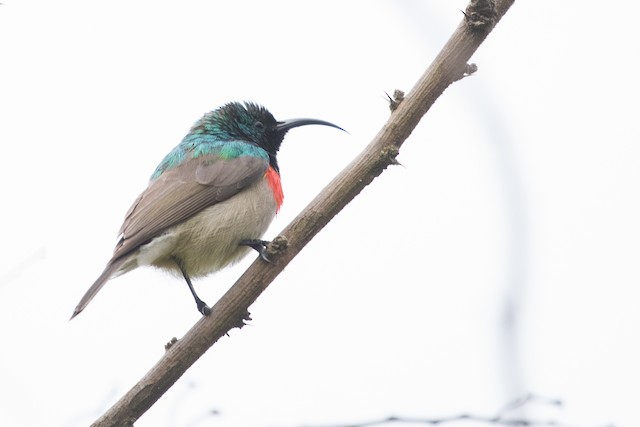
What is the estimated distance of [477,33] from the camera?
3826mm

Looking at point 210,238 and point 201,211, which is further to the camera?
point 201,211

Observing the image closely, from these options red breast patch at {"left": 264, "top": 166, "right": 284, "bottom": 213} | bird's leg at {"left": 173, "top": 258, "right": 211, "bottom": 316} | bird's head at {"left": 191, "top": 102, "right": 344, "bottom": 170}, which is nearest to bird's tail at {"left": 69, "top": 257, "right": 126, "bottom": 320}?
bird's leg at {"left": 173, "top": 258, "right": 211, "bottom": 316}

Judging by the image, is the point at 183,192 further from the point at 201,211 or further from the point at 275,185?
the point at 275,185

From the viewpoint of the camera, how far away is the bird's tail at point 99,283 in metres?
4.85

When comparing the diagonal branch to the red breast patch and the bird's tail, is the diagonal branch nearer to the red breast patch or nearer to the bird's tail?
the bird's tail

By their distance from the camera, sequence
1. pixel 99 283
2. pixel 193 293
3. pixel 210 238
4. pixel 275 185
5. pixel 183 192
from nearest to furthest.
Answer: pixel 99 283, pixel 193 293, pixel 210 238, pixel 183 192, pixel 275 185

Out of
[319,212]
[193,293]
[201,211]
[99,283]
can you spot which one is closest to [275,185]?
[201,211]

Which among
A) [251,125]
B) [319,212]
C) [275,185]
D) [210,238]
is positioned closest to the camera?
[319,212]

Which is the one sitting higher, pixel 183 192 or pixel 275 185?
pixel 275 185

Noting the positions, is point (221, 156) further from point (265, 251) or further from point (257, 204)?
point (265, 251)

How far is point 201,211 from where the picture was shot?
589 centimetres

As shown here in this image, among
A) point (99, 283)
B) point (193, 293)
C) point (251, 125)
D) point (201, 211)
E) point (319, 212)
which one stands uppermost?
point (251, 125)

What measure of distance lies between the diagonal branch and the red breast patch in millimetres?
1913

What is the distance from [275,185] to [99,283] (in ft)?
5.85
